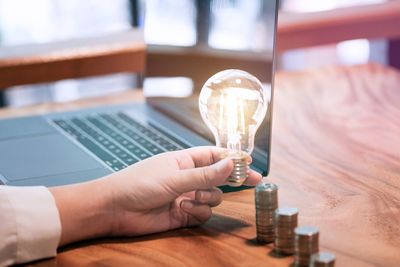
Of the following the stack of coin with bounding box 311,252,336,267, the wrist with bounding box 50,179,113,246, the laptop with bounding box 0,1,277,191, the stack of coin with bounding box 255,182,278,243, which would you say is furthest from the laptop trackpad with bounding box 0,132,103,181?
the stack of coin with bounding box 311,252,336,267

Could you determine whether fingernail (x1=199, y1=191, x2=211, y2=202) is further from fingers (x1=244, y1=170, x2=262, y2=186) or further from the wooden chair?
the wooden chair

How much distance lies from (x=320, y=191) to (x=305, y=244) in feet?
0.99

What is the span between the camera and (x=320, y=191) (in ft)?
4.19

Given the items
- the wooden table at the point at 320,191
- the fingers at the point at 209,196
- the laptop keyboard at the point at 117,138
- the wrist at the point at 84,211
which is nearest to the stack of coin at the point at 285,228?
the wooden table at the point at 320,191

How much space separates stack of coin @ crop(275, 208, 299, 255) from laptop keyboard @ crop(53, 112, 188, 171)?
37 cm

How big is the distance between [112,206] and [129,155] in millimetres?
290

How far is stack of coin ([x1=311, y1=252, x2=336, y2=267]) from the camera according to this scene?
0.93 m

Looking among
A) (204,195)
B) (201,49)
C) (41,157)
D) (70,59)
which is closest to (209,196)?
(204,195)

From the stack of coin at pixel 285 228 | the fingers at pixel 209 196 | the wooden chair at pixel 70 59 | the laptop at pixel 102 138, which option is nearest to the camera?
the stack of coin at pixel 285 228

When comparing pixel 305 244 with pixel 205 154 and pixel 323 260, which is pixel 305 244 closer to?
pixel 323 260

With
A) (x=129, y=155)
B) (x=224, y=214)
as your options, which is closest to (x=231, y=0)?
(x=129, y=155)

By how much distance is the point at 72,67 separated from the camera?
6.85 ft

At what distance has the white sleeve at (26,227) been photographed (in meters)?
1.06

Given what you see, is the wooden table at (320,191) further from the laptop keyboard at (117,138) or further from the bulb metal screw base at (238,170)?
the laptop keyboard at (117,138)
